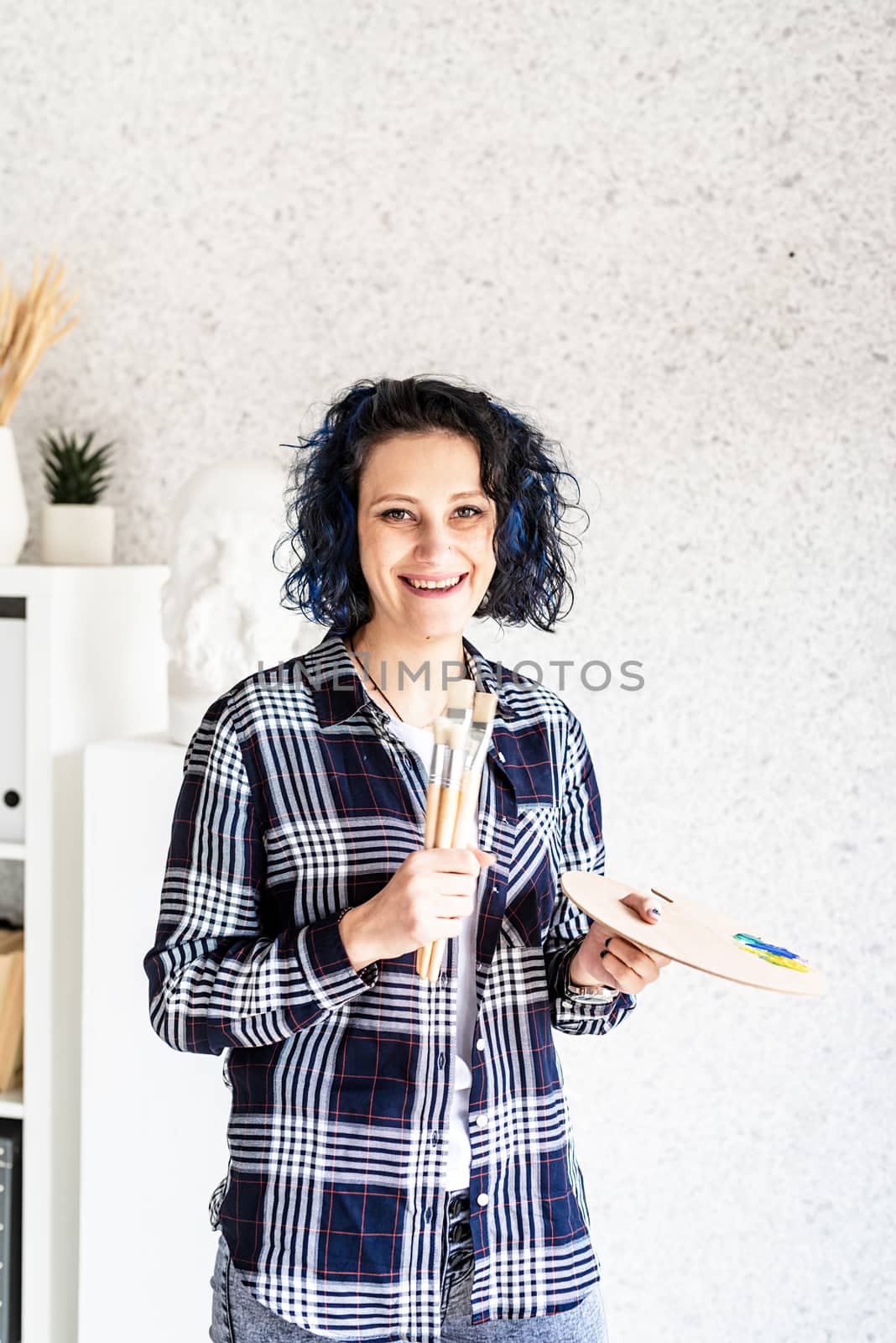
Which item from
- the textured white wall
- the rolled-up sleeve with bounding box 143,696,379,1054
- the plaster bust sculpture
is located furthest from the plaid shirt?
the textured white wall

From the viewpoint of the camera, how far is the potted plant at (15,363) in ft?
6.68

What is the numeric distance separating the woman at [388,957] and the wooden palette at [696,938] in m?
0.04

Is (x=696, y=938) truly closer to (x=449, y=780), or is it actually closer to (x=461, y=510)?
(x=449, y=780)

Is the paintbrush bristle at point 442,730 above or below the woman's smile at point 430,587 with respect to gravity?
below

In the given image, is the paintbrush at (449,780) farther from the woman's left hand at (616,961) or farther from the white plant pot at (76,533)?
the white plant pot at (76,533)

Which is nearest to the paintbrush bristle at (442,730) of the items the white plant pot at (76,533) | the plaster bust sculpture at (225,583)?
the plaster bust sculpture at (225,583)

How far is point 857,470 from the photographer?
1.88m

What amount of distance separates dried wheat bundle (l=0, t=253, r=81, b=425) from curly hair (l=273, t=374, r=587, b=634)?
855 mm

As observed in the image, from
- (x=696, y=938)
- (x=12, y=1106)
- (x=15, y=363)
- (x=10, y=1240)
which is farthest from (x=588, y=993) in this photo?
(x=15, y=363)

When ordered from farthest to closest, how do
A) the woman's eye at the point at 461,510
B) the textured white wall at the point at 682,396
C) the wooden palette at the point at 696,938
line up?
the textured white wall at the point at 682,396 → the woman's eye at the point at 461,510 → the wooden palette at the point at 696,938

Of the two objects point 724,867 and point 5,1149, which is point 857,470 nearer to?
point 724,867

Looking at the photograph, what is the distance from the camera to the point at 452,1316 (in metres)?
1.19

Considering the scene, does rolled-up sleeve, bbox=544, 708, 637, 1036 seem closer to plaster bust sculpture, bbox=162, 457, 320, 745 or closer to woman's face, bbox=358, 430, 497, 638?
woman's face, bbox=358, 430, 497, 638

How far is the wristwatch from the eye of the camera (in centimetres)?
126
